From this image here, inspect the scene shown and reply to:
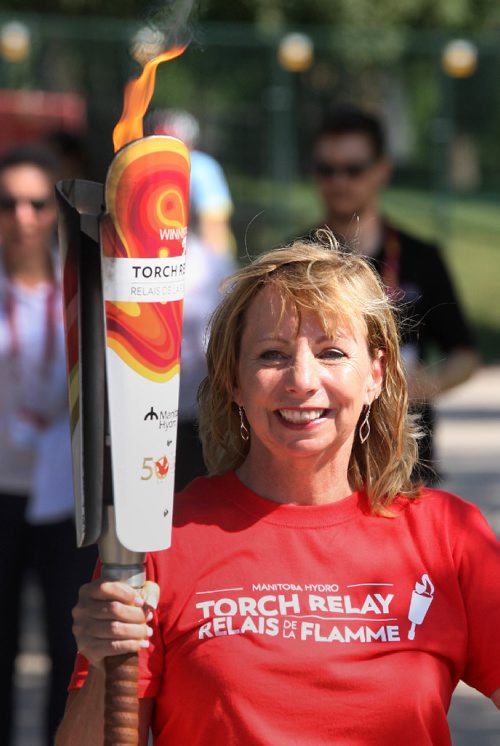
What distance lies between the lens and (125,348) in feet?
6.95

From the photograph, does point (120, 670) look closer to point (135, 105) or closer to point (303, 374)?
point (303, 374)

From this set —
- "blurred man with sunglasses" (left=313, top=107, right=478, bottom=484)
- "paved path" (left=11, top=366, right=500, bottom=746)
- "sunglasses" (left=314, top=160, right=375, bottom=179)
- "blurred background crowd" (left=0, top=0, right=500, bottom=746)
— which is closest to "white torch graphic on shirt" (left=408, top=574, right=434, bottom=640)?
"blurred man with sunglasses" (left=313, top=107, right=478, bottom=484)

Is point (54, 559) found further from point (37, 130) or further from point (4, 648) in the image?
point (37, 130)

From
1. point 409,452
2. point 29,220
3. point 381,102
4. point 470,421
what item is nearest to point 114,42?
point 381,102

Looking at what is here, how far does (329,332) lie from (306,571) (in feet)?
1.35

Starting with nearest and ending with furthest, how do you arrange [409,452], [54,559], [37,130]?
[409,452] → [54,559] → [37,130]

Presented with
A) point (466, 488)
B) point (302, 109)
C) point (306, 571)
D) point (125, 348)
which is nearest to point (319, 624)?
point (306, 571)

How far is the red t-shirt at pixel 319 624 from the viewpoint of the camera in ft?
7.55

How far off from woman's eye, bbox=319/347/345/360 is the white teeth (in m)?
0.09

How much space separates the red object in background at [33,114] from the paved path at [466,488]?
435 centimetres

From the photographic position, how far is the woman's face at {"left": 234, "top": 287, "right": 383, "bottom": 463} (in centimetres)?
243

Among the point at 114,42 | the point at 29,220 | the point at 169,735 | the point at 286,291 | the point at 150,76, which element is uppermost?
the point at 114,42

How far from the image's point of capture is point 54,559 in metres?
4.34

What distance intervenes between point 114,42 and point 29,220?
9.50 metres
